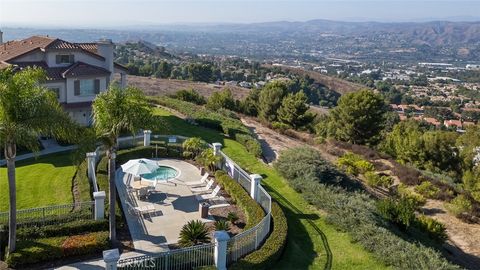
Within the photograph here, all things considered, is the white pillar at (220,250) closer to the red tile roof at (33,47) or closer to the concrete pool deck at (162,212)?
the concrete pool deck at (162,212)

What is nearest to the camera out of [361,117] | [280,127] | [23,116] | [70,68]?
[23,116]

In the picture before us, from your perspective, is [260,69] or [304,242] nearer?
[304,242]

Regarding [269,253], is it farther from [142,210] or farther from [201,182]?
[201,182]

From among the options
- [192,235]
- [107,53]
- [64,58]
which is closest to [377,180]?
[192,235]

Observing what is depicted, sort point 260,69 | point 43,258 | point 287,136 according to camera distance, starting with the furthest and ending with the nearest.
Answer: point 260,69 → point 287,136 → point 43,258

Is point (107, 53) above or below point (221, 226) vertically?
above

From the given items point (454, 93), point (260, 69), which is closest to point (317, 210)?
point (260, 69)

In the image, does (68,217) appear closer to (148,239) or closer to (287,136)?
(148,239)
